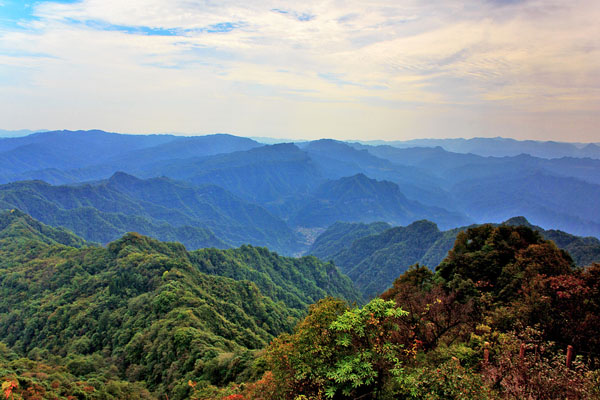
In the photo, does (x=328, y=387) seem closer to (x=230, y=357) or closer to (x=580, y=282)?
(x=580, y=282)

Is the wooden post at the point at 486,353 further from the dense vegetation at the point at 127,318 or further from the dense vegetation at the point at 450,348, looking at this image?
the dense vegetation at the point at 127,318

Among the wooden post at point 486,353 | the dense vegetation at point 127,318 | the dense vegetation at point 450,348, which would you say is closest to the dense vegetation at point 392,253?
the dense vegetation at point 127,318

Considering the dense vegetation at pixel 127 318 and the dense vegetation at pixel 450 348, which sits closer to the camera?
the dense vegetation at pixel 450 348

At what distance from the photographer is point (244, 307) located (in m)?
61.3

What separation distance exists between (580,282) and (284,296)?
77339mm

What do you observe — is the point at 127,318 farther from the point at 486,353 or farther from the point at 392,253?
the point at 392,253

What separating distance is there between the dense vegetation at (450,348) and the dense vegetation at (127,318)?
14.3m

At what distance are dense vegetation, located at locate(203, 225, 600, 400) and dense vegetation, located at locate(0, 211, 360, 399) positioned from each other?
46.8ft

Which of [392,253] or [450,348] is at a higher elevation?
[450,348]

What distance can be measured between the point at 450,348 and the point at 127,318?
4466 centimetres

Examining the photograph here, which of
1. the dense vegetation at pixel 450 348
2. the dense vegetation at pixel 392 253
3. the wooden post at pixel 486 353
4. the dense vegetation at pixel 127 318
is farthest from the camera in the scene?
the dense vegetation at pixel 392 253

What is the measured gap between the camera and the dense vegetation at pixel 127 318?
113ft

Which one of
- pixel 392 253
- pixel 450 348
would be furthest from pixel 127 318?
pixel 392 253

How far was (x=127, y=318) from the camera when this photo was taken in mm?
47281
